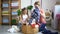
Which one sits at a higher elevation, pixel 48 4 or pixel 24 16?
pixel 48 4

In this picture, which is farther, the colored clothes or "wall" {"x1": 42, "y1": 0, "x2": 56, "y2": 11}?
"wall" {"x1": 42, "y1": 0, "x2": 56, "y2": 11}

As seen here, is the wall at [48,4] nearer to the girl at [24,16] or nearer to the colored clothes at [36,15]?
the colored clothes at [36,15]

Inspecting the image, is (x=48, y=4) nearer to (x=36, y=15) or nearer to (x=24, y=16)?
(x=36, y=15)

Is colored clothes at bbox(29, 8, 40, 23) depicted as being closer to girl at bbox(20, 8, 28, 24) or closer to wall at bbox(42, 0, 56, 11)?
girl at bbox(20, 8, 28, 24)

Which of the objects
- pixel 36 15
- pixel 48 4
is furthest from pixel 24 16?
pixel 48 4

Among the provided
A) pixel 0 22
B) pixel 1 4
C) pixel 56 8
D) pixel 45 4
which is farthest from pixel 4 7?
pixel 56 8

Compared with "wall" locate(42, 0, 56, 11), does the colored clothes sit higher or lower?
lower

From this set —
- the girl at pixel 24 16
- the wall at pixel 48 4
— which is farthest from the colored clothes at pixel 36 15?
the wall at pixel 48 4

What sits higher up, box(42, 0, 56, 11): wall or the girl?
box(42, 0, 56, 11): wall

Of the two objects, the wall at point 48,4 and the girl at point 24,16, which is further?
the wall at point 48,4

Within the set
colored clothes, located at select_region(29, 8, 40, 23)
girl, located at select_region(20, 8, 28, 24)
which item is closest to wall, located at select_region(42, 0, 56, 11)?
colored clothes, located at select_region(29, 8, 40, 23)

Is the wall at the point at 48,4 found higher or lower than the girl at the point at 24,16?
higher

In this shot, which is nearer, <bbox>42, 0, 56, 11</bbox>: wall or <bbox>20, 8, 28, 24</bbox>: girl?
<bbox>20, 8, 28, 24</bbox>: girl

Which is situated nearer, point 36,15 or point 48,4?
point 36,15
